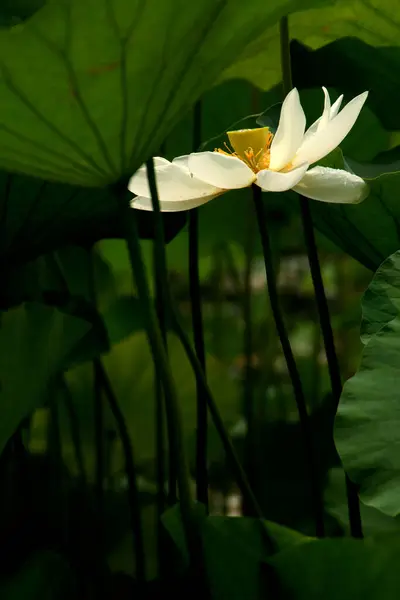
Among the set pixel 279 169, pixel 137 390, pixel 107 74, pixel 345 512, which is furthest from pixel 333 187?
pixel 137 390

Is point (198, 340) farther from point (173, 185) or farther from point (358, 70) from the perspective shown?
point (358, 70)

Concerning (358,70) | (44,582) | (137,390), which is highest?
(358,70)

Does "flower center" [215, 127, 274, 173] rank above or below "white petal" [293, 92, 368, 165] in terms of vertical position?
above

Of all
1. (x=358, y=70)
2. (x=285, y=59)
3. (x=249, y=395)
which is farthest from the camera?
(x=249, y=395)

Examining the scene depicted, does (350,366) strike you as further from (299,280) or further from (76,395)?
(76,395)

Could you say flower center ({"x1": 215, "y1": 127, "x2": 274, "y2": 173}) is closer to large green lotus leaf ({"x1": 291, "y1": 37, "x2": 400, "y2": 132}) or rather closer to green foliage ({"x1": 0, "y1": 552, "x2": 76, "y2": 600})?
large green lotus leaf ({"x1": 291, "y1": 37, "x2": 400, "y2": 132})

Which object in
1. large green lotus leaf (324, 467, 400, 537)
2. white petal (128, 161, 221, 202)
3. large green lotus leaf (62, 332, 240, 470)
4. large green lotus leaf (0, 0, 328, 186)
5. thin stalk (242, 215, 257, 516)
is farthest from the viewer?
large green lotus leaf (62, 332, 240, 470)

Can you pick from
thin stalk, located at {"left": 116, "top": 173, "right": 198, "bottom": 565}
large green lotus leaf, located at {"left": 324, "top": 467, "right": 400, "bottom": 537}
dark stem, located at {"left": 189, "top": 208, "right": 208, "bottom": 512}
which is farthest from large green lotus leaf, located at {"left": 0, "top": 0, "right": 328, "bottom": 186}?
large green lotus leaf, located at {"left": 324, "top": 467, "right": 400, "bottom": 537}
